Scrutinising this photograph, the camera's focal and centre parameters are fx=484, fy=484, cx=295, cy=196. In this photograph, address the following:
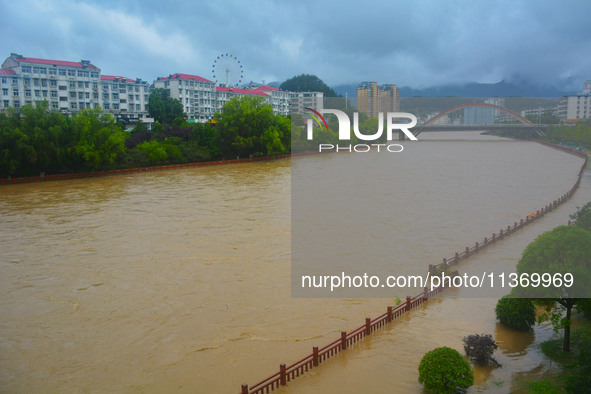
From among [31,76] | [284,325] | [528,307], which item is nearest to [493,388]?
[528,307]

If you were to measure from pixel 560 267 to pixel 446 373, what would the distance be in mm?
1921

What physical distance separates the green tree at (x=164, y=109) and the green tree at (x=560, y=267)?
4411 centimetres

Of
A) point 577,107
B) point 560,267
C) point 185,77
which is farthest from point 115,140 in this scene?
point 577,107

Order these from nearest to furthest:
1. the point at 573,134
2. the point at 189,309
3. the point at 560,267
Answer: the point at 560,267 → the point at 189,309 → the point at 573,134

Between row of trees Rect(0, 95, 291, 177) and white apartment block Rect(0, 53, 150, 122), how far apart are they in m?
9.27

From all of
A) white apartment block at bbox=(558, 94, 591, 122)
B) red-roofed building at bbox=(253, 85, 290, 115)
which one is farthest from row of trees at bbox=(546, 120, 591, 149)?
red-roofed building at bbox=(253, 85, 290, 115)

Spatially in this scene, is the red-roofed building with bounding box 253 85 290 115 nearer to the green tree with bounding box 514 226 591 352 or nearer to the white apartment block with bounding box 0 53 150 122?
the white apartment block with bounding box 0 53 150 122

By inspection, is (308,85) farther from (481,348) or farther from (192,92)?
(481,348)

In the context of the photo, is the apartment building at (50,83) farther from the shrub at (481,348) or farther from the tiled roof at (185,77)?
the shrub at (481,348)

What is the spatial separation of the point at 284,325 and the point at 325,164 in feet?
85.1

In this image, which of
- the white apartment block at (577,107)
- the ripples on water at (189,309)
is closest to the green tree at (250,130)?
the ripples on water at (189,309)

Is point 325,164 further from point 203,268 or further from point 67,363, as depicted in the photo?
point 67,363

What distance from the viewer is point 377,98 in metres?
71.7

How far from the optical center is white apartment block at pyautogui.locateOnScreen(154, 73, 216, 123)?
5325 cm
